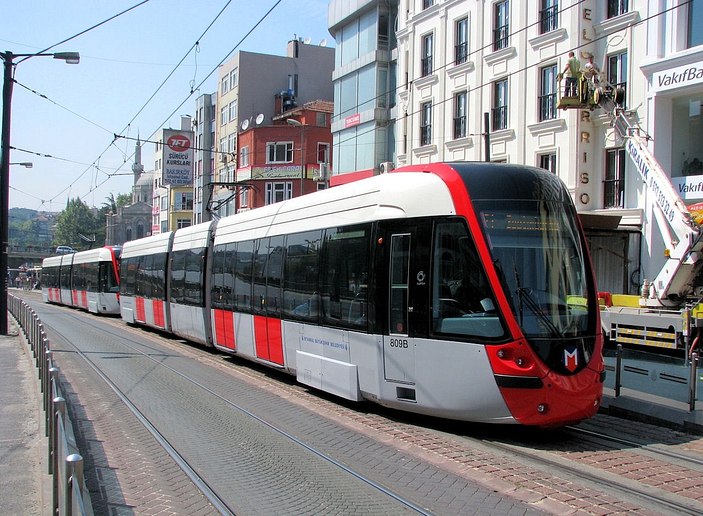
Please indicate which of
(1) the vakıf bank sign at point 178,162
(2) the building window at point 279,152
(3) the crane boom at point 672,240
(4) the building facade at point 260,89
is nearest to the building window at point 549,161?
(3) the crane boom at point 672,240

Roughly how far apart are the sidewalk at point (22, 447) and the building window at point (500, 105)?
18.3m

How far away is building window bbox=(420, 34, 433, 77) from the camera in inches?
1188

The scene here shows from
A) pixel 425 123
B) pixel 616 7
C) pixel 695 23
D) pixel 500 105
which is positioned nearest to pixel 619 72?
pixel 616 7

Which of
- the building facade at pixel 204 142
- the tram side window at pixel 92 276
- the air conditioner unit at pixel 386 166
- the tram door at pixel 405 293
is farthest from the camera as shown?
the building facade at pixel 204 142

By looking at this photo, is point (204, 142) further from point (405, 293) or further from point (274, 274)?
point (405, 293)

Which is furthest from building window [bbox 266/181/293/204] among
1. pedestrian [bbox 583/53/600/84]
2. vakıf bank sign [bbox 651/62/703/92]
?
vakıf bank sign [bbox 651/62/703/92]

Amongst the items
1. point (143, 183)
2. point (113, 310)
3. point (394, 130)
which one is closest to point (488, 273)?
point (394, 130)

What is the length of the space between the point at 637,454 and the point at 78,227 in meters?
136

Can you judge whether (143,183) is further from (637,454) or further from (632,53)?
(637,454)

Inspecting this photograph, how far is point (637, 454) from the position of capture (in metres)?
7.77

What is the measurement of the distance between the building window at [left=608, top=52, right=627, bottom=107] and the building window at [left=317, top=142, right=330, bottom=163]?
104ft

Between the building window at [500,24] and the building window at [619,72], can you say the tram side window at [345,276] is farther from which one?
the building window at [500,24]

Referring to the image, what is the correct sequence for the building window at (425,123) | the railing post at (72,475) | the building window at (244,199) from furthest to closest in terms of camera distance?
1. the building window at (244,199)
2. the building window at (425,123)
3. the railing post at (72,475)

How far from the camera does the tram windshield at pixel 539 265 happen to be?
26.5 ft
